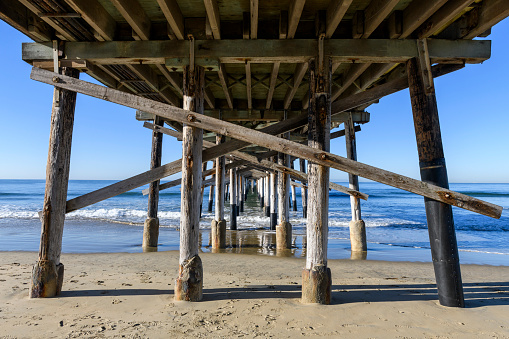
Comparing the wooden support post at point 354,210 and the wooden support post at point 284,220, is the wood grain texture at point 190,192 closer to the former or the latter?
the wooden support post at point 284,220

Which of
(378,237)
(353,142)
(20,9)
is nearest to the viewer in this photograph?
(20,9)

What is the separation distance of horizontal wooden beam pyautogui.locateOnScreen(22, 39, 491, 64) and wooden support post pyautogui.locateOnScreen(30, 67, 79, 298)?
885mm

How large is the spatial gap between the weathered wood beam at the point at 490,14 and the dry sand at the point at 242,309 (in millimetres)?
3440

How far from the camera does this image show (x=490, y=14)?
12.0ft

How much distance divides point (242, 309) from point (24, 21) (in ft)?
14.8

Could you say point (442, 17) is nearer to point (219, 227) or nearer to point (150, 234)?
point (219, 227)

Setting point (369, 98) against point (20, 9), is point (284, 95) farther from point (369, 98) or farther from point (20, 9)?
point (20, 9)

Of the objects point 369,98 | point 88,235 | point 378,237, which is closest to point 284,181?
point 369,98

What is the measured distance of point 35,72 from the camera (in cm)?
415

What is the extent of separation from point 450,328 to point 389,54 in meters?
3.34

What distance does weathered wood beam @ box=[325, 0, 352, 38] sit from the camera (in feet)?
11.4

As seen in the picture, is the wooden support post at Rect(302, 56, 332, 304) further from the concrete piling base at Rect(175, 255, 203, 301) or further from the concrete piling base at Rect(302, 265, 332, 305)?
the concrete piling base at Rect(175, 255, 203, 301)

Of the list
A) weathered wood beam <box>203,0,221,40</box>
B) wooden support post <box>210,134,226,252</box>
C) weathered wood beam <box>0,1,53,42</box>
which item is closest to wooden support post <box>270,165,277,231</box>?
wooden support post <box>210,134,226,252</box>

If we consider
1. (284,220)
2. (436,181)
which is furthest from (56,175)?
(284,220)
